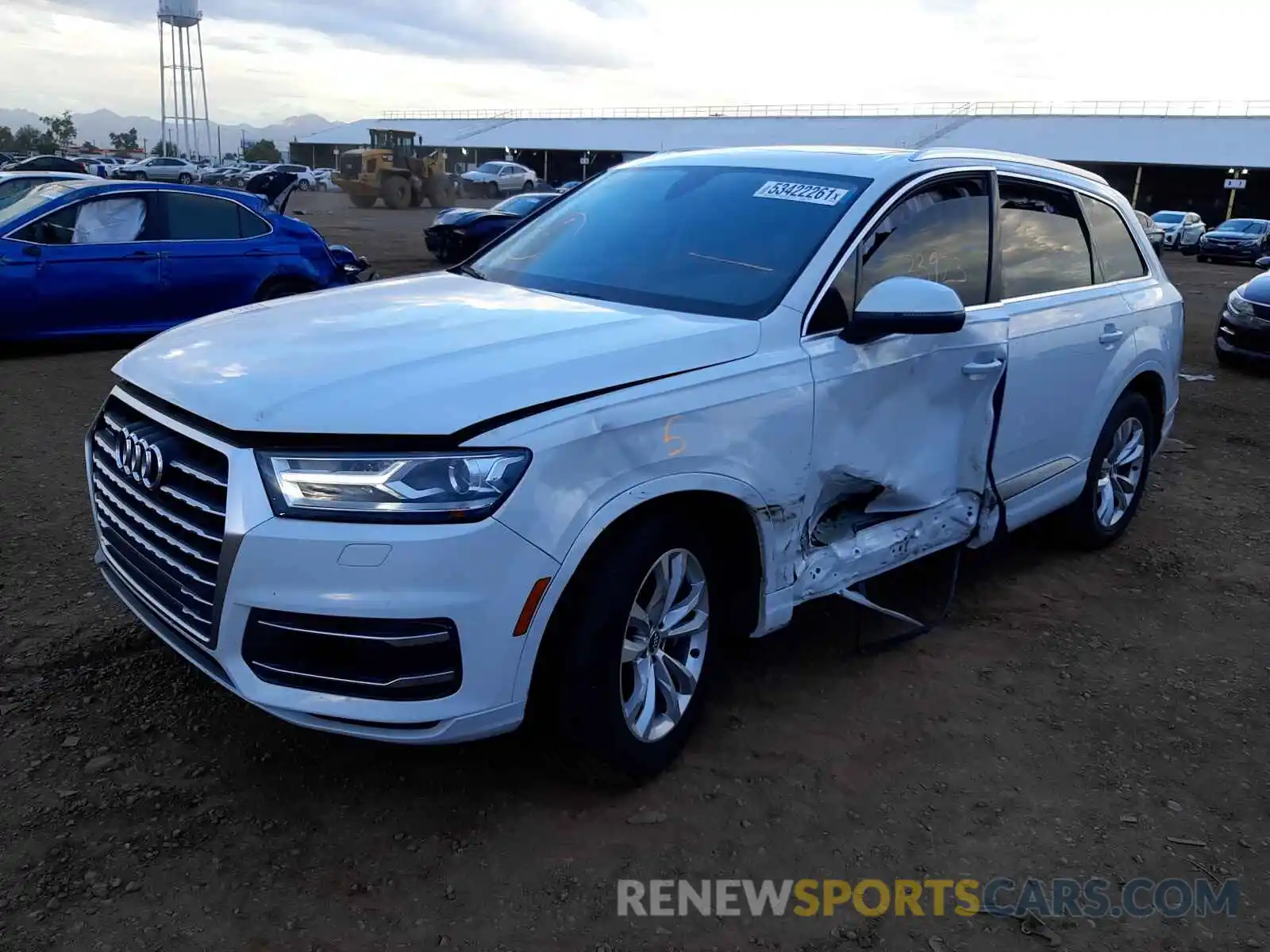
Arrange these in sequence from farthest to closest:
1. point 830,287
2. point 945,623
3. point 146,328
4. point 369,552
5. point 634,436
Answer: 1. point 146,328
2. point 945,623
3. point 830,287
4. point 634,436
5. point 369,552

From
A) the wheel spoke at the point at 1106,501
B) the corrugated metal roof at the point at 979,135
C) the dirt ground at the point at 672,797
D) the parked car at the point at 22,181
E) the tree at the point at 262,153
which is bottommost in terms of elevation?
the dirt ground at the point at 672,797

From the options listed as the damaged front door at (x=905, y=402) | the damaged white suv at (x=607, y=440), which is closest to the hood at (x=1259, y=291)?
the damaged white suv at (x=607, y=440)

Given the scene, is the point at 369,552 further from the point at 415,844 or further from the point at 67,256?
the point at 67,256

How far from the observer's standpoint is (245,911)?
2.55 m

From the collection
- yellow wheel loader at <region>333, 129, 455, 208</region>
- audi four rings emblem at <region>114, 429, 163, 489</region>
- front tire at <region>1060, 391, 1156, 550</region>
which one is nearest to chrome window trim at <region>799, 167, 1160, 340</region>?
front tire at <region>1060, 391, 1156, 550</region>

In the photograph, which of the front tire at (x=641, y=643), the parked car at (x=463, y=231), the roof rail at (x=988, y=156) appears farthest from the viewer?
the parked car at (x=463, y=231)

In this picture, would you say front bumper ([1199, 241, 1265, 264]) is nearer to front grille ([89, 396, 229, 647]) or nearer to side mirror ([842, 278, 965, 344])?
side mirror ([842, 278, 965, 344])

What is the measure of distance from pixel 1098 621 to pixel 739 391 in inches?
97.0

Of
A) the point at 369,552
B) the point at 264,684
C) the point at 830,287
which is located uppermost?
the point at 830,287

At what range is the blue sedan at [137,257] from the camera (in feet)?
28.4

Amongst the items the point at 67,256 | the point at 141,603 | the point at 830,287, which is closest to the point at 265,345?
the point at 141,603

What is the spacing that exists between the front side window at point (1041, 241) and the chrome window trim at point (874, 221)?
0.94 feet

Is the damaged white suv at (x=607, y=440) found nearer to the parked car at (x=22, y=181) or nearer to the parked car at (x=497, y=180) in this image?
the parked car at (x=22, y=181)

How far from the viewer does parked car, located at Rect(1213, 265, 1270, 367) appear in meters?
10.9
